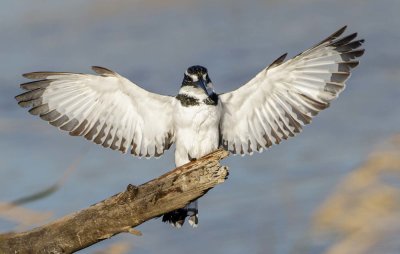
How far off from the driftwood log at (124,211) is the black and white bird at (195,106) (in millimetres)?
1569

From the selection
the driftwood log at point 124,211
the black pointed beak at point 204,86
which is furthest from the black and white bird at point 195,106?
the driftwood log at point 124,211

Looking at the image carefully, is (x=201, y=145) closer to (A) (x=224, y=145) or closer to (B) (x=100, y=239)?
(A) (x=224, y=145)

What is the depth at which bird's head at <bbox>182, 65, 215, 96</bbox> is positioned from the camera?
908 centimetres

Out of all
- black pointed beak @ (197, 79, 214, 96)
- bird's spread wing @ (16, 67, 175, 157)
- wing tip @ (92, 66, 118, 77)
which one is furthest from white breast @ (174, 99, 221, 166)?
wing tip @ (92, 66, 118, 77)

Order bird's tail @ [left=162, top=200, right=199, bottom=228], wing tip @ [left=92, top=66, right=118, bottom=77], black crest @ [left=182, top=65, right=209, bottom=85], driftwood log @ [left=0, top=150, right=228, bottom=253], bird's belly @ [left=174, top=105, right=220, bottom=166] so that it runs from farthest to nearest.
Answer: wing tip @ [left=92, top=66, right=118, bottom=77], black crest @ [left=182, top=65, right=209, bottom=85], bird's tail @ [left=162, top=200, right=199, bottom=228], bird's belly @ [left=174, top=105, right=220, bottom=166], driftwood log @ [left=0, top=150, right=228, bottom=253]

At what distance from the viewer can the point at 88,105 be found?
10.1 metres

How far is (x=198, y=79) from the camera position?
9195 millimetres

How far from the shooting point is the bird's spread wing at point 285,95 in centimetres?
934

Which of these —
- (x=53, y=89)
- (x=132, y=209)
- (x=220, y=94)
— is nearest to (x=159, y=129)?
(x=220, y=94)

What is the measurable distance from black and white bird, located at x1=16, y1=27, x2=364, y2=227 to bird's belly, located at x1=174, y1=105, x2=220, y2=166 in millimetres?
13

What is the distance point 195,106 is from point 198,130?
1.04 feet

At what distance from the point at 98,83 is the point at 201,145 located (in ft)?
6.06

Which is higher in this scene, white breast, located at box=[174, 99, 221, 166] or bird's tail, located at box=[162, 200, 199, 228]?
white breast, located at box=[174, 99, 221, 166]

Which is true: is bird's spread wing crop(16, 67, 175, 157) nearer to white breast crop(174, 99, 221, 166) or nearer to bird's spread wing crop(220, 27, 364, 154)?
white breast crop(174, 99, 221, 166)
